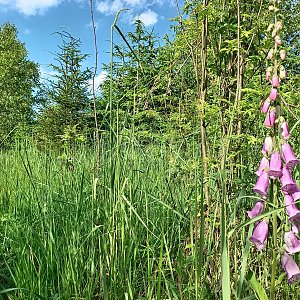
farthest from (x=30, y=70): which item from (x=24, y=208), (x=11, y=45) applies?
(x=24, y=208)

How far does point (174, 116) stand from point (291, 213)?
1092mm

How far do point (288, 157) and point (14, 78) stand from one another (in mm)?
22552

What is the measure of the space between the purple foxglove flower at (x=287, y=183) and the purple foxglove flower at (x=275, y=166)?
0.6 inches

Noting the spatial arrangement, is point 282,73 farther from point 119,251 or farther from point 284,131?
point 119,251

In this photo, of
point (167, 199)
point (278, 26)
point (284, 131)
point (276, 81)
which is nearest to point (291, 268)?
point (284, 131)

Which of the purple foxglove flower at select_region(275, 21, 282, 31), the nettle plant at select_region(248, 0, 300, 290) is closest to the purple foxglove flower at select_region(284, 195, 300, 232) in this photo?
the nettle plant at select_region(248, 0, 300, 290)

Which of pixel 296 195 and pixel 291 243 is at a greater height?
pixel 296 195

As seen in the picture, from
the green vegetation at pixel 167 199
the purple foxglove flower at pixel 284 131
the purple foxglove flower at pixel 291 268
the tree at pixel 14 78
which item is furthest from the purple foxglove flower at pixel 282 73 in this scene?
the tree at pixel 14 78

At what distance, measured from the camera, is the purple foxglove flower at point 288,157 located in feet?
3.95

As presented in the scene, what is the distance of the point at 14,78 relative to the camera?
2208 centimetres

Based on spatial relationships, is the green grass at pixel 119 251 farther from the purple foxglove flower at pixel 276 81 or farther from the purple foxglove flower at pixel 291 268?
the purple foxglove flower at pixel 276 81

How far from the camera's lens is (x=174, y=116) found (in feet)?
7.22

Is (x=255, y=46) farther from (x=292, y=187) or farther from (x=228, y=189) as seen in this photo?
(x=292, y=187)

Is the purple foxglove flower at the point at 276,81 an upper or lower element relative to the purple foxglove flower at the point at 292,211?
upper
